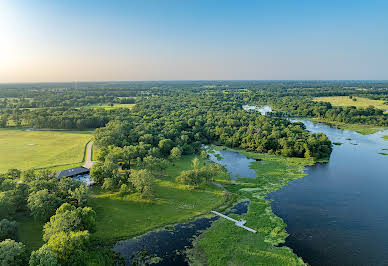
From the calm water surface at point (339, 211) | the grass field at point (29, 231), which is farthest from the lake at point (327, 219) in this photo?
the grass field at point (29, 231)

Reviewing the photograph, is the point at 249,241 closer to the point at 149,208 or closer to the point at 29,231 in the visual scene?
the point at 149,208

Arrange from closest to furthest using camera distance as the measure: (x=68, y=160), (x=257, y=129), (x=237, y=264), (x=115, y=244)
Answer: (x=237, y=264) < (x=115, y=244) < (x=68, y=160) < (x=257, y=129)

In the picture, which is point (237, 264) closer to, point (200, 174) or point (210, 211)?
point (210, 211)

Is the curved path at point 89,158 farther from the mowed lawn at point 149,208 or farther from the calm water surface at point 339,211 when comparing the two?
the calm water surface at point 339,211

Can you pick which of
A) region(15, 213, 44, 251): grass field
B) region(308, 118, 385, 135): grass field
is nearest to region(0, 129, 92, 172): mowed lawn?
region(15, 213, 44, 251): grass field

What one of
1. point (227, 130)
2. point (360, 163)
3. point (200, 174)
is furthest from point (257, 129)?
point (200, 174)

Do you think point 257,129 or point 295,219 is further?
point 257,129

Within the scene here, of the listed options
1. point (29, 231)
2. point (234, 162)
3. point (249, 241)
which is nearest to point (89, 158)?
point (29, 231)
